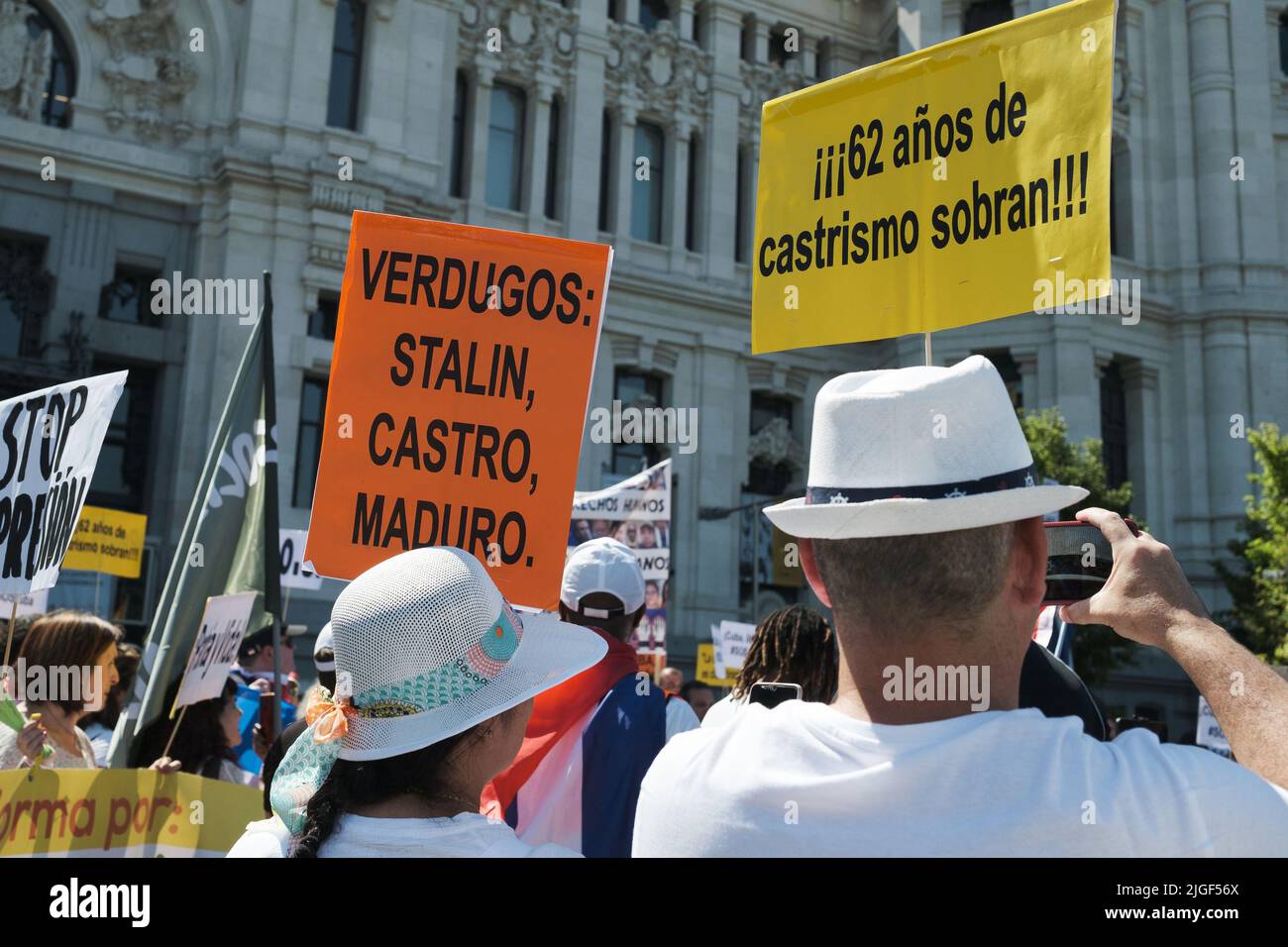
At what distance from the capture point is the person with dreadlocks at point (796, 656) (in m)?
3.47

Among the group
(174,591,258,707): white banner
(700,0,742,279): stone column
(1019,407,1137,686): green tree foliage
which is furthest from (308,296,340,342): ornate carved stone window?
(174,591,258,707): white banner

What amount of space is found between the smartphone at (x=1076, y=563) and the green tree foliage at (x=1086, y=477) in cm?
1922

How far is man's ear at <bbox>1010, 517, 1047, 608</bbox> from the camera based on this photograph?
5.33 ft

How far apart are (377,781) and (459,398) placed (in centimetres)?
250

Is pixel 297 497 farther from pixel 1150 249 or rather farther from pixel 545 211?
pixel 1150 249

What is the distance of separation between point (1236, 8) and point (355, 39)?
2067 cm

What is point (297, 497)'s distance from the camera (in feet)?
68.5

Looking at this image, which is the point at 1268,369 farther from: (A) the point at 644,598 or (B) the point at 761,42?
(A) the point at 644,598

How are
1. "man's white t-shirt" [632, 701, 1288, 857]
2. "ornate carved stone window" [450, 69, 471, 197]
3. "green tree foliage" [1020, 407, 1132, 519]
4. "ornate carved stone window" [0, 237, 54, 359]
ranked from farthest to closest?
1. "ornate carved stone window" [450, 69, 471, 197]
2. "green tree foliage" [1020, 407, 1132, 519]
3. "ornate carved stone window" [0, 237, 54, 359]
4. "man's white t-shirt" [632, 701, 1288, 857]

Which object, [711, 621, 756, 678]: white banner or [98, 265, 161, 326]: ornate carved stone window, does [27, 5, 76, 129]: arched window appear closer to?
[98, 265, 161, 326]: ornate carved stone window

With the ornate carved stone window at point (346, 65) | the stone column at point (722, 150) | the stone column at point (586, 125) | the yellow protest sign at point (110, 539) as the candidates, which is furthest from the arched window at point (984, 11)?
the yellow protest sign at point (110, 539)

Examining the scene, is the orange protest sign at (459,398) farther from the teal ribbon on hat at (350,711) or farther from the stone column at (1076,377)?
the stone column at (1076,377)

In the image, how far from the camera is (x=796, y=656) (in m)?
3.48

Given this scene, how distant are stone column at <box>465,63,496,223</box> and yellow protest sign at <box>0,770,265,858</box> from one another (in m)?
20.2
